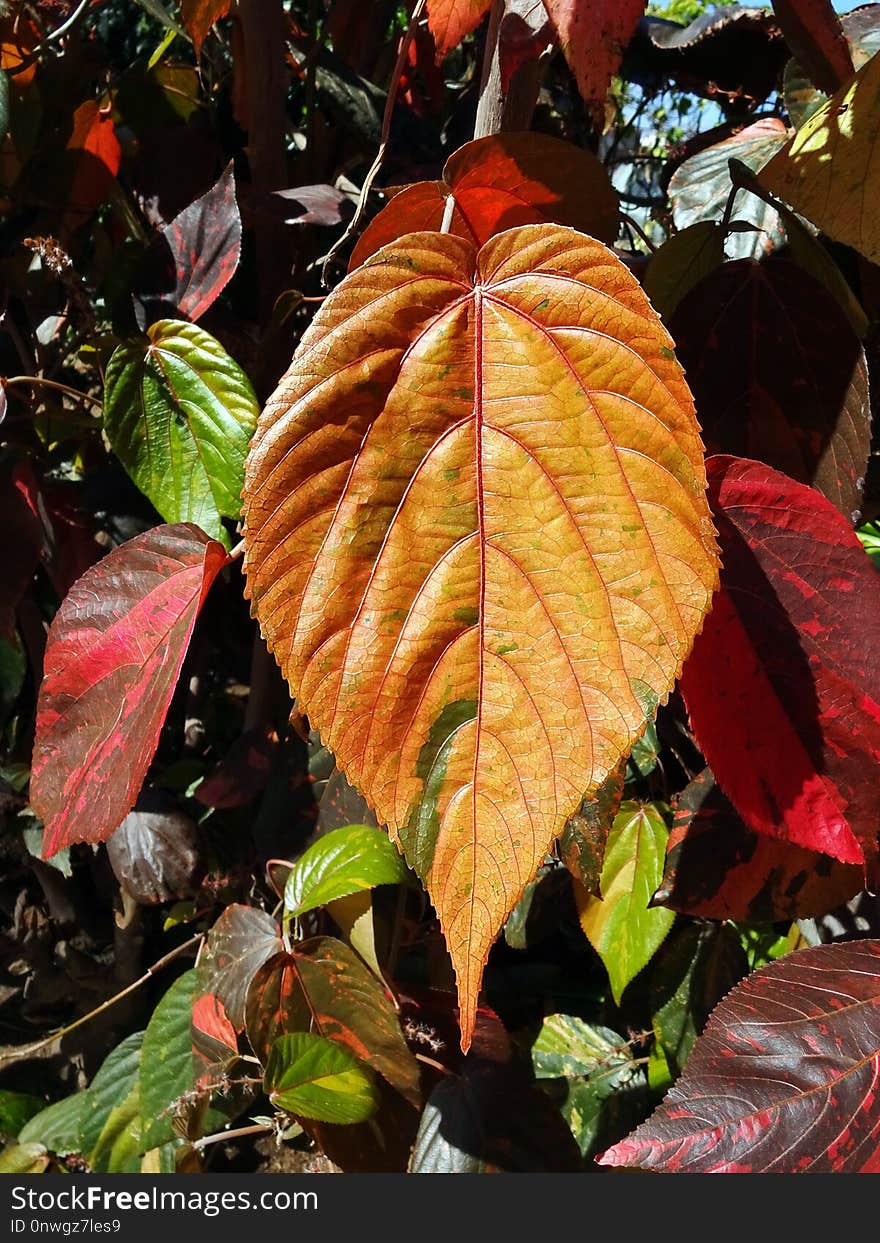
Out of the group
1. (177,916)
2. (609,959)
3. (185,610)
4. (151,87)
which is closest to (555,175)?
(185,610)

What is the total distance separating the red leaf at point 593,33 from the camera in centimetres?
36

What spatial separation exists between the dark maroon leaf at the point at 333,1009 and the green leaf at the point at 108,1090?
1.73ft

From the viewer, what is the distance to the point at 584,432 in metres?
0.34

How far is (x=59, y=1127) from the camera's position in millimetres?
1212

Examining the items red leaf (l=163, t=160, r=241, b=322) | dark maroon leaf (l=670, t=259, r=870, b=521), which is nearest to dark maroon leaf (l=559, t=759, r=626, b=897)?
dark maroon leaf (l=670, t=259, r=870, b=521)

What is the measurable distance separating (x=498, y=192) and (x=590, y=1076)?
1.04 meters

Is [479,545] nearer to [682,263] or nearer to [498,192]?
[498,192]

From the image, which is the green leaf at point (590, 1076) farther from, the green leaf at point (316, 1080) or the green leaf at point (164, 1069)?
the green leaf at point (316, 1080)

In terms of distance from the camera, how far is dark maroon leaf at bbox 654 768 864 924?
59 centimetres

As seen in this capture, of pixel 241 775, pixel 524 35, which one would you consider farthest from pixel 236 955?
pixel 524 35

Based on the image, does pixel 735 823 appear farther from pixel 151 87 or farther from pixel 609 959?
pixel 151 87

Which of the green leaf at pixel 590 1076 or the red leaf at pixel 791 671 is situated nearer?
the red leaf at pixel 791 671

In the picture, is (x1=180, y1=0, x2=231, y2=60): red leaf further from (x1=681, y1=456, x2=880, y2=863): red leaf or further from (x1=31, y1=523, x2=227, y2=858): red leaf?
(x1=681, y1=456, x2=880, y2=863): red leaf

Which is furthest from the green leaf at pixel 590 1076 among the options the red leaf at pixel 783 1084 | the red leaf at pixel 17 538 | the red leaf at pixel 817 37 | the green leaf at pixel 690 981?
the red leaf at pixel 817 37
